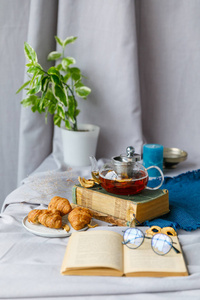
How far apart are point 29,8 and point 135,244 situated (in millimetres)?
1401

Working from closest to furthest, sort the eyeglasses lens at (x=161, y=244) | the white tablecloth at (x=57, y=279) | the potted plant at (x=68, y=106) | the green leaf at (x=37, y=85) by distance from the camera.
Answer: the white tablecloth at (x=57, y=279) → the eyeglasses lens at (x=161, y=244) → the green leaf at (x=37, y=85) → the potted plant at (x=68, y=106)

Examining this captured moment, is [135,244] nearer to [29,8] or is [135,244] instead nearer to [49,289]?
[49,289]

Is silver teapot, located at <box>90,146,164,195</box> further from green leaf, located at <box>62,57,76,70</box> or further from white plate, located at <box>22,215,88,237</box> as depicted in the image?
green leaf, located at <box>62,57,76,70</box>

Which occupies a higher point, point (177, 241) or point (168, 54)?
point (168, 54)

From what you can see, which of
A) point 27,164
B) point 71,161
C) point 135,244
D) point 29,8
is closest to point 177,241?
point 135,244

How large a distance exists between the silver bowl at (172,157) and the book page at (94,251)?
76 centimetres

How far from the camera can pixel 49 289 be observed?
0.85m

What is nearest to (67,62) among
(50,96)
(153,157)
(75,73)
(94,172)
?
(75,73)

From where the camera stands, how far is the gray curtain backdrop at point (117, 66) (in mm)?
1863

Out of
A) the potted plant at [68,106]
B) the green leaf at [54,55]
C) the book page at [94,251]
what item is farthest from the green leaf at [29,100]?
the book page at [94,251]

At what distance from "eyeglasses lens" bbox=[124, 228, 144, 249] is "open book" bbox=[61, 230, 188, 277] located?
0.01 meters

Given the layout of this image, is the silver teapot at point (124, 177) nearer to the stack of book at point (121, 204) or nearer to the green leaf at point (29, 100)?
the stack of book at point (121, 204)

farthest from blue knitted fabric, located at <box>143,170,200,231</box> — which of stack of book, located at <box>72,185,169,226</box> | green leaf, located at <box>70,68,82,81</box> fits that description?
green leaf, located at <box>70,68,82,81</box>

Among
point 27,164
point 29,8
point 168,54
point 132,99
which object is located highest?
point 29,8
